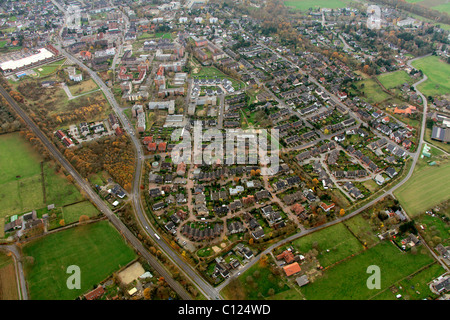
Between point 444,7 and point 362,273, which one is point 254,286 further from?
point 444,7

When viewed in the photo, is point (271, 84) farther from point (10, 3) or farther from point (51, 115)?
point (10, 3)

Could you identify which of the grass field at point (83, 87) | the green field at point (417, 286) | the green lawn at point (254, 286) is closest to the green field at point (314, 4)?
the grass field at point (83, 87)

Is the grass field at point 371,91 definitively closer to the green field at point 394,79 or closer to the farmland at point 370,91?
the farmland at point 370,91

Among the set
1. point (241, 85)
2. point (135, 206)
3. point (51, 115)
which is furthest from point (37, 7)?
point (135, 206)

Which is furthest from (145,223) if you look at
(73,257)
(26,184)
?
(26,184)

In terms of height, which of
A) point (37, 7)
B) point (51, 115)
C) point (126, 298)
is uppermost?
point (37, 7)
